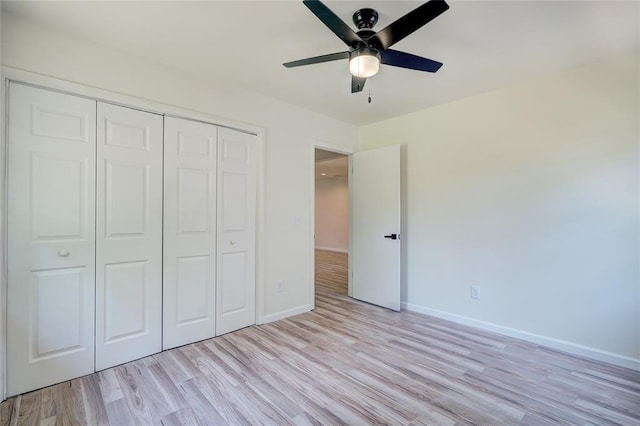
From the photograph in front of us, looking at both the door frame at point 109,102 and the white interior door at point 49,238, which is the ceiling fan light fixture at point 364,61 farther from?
the white interior door at point 49,238

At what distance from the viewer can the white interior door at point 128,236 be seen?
218cm

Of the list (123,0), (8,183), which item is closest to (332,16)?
(123,0)

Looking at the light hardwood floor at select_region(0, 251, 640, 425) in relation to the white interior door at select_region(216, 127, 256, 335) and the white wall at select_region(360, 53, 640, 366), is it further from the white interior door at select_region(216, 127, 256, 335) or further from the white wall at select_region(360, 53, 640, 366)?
the white wall at select_region(360, 53, 640, 366)

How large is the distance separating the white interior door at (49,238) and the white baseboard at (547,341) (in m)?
3.36

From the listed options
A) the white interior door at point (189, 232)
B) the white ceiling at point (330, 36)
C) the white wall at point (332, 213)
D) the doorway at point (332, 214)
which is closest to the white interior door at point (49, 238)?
the white interior door at point (189, 232)

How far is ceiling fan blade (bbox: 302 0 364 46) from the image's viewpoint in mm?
1369

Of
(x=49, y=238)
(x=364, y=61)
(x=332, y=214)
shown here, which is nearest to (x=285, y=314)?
(x=49, y=238)

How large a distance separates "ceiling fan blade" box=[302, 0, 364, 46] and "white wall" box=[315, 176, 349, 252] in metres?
7.23

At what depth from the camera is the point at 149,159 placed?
238 centimetres

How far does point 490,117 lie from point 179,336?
368 cm

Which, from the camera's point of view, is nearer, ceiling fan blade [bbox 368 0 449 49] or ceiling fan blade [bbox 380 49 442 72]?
ceiling fan blade [bbox 368 0 449 49]

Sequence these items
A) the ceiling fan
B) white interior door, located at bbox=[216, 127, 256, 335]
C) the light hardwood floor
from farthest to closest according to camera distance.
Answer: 1. white interior door, located at bbox=[216, 127, 256, 335]
2. the light hardwood floor
3. the ceiling fan

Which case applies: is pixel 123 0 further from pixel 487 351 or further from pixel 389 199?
pixel 487 351

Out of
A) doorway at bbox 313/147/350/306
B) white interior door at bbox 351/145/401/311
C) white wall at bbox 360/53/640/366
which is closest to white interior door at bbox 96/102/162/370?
white interior door at bbox 351/145/401/311
